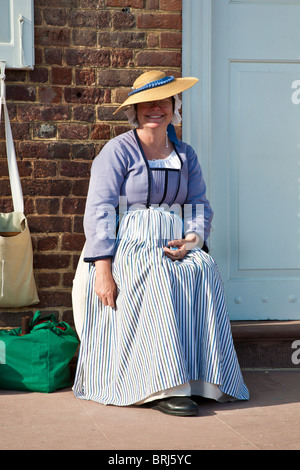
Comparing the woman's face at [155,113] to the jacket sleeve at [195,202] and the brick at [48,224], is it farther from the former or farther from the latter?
the brick at [48,224]

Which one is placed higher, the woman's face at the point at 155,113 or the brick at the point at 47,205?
the woman's face at the point at 155,113

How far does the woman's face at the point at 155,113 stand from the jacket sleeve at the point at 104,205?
0.69 ft

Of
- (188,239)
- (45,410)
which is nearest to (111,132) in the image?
(188,239)

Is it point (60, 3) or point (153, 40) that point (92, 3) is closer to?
point (60, 3)

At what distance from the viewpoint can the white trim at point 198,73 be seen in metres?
3.92

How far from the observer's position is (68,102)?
151 inches

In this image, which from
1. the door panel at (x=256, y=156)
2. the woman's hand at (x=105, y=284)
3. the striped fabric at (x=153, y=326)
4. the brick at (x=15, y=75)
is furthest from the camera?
the door panel at (x=256, y=156)

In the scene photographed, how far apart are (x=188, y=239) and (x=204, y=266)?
0.23 m

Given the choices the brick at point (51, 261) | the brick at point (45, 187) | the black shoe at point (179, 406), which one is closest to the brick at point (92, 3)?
the brick at point (45, 187)

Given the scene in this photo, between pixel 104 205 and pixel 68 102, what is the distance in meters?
0.81

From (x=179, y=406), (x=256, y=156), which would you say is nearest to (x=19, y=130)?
(x=256, y=156)

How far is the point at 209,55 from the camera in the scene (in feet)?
13.0

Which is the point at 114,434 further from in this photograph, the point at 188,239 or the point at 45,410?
the point at 188,239

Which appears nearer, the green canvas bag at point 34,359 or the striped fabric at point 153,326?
the striped fabric at point 153,326
